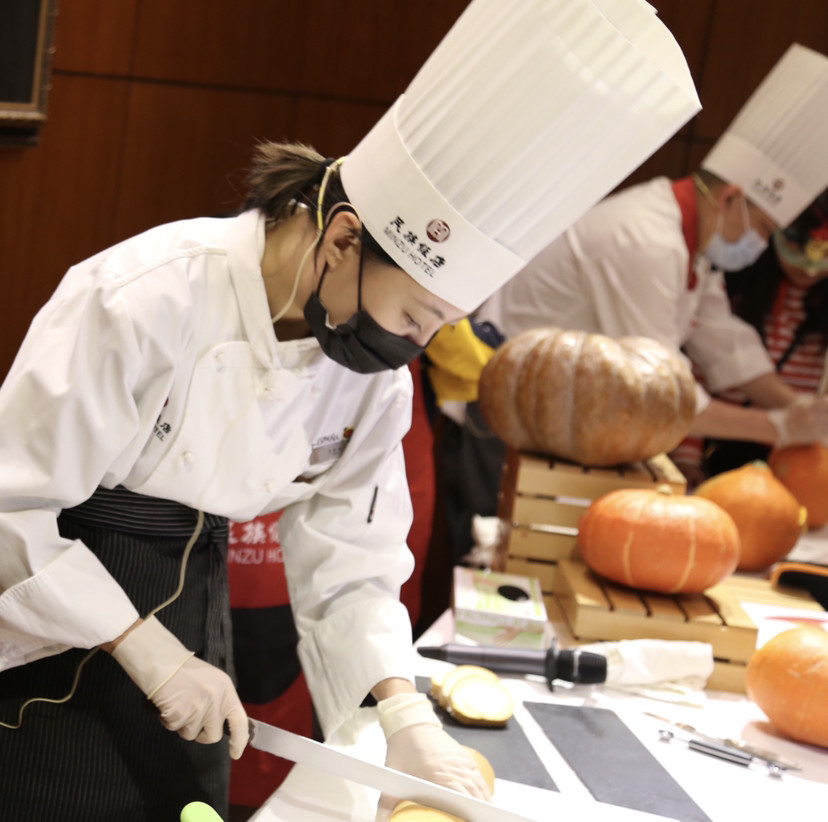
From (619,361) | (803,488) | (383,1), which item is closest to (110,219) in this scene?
(383,1)

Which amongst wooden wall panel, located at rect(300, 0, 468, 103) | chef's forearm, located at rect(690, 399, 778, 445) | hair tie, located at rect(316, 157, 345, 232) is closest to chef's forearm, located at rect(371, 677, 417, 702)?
hair tie, located at rect(316, 157, 345, 232)

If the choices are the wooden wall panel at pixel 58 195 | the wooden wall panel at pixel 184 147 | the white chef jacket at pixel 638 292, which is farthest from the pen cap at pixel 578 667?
the wooden wall panel at pixel 58 195

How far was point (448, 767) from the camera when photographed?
1443 mm

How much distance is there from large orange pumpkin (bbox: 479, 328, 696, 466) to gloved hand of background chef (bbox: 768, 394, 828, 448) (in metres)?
0.85

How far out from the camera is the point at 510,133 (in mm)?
1483

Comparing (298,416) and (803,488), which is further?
(803,488)

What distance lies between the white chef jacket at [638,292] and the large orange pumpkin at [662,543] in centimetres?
112

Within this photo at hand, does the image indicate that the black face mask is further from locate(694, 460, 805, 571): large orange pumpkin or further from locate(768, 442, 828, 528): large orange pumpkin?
locate(768, 442, 828, 528): large orange pumpkin

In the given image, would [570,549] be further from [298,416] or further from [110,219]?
[110,219]

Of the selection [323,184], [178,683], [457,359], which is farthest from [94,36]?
[178,683]

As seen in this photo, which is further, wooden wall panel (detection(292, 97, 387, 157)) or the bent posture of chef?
wooden wall panel (detection(292, 97, 387, 157))

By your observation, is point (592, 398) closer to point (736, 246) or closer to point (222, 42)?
point (736, 246)

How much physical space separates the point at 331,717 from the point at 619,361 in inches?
44.9

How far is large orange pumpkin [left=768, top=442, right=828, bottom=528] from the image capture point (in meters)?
3.05
